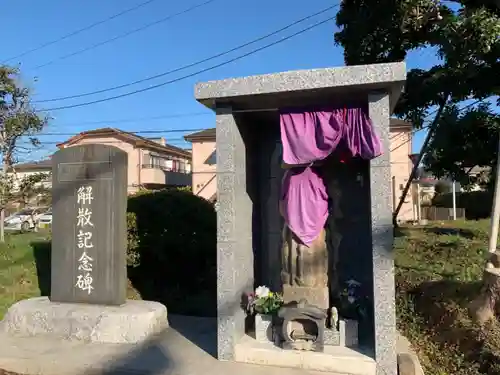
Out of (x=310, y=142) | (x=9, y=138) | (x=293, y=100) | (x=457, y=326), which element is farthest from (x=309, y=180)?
(x=9, y=138)

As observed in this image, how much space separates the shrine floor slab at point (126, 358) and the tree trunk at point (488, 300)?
2332 millimetres

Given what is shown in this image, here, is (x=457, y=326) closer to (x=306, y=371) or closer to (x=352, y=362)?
(x=352, y=362)

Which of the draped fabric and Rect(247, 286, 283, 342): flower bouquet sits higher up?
the draped fabric

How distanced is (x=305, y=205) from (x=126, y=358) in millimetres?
2781

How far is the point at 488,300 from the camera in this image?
552 centimetres

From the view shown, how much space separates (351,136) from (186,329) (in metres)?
3.64

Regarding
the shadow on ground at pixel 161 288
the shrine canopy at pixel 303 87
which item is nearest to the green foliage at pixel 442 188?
the shadow on ground at pixel 161 288

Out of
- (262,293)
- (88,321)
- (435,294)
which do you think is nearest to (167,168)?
(88,321)

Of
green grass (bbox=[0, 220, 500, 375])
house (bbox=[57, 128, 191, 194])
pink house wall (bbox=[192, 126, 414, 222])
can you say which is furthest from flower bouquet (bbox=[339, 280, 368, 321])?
house (bbox=[57, 128, 191, 194])

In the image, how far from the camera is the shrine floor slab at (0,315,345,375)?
4.76 m

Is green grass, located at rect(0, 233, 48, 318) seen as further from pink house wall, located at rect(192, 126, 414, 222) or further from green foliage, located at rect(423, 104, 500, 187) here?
pink house wall, located at rect(192, 126, 414, 222)

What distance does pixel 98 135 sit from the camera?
99.7ft

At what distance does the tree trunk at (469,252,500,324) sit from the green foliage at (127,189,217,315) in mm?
4252

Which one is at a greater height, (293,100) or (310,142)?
(293,100)
